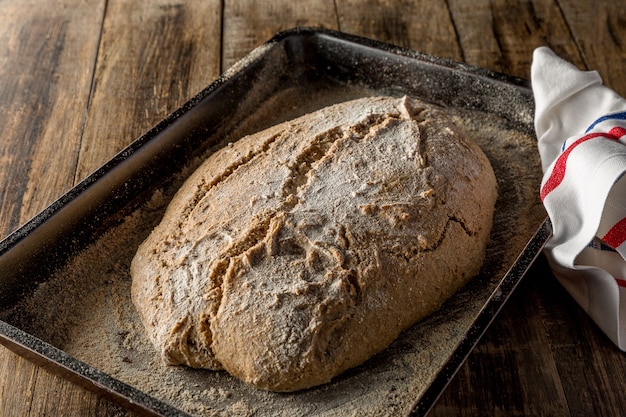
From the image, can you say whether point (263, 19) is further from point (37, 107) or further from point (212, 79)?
point (37, 107)

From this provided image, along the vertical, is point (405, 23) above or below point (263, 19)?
below

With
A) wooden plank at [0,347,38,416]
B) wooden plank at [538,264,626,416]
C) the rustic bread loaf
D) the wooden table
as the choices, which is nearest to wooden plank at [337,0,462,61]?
the wooden table

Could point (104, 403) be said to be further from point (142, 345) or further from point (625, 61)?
point (625, 61)

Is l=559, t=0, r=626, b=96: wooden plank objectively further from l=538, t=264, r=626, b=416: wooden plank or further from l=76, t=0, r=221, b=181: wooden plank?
l=76, t=0, r=221, b=181: wooden plank

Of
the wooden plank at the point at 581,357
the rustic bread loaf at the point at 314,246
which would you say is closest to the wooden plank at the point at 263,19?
the rustic bread loaf at the point at 314,246

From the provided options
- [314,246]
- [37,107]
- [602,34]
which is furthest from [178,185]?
[602,34]

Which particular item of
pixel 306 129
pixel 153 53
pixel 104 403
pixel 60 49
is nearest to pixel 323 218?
pixel 306 129

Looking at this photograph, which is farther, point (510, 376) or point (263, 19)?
point (263, 19)
